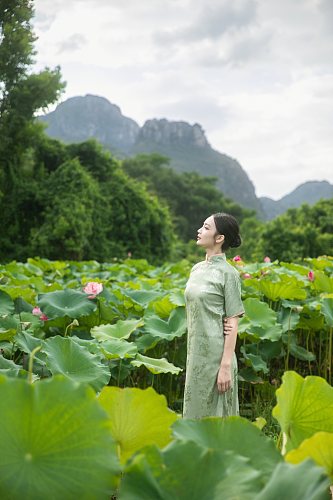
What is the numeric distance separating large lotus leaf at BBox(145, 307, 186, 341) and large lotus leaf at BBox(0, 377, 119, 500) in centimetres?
231

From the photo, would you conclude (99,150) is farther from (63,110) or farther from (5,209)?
(63,110)

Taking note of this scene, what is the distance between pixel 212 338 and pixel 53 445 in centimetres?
159

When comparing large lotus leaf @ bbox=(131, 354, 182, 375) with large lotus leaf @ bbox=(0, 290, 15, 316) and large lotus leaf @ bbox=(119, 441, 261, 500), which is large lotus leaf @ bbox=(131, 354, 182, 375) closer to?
large lotus leaf @ bbox=(0, 290, 15, 316)

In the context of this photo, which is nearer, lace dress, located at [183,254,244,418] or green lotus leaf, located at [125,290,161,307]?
lace dress, located at [183,254,244,418]

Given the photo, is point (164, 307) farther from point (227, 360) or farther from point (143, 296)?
point (227, 360)

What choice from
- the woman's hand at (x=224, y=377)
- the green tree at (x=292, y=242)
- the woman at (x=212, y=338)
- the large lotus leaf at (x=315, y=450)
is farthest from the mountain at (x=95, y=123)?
the large lotus leaf at (x=315, y=450)

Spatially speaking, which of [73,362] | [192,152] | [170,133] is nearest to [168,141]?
[170,133]

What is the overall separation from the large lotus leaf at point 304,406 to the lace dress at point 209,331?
1248 mm

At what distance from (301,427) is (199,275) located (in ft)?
4.53

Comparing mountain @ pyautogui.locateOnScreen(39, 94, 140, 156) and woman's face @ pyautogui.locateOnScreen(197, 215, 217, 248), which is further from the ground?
mountain @ pyautogui.locateOnScreen(39, 94, 140, 156)

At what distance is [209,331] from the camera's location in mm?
2195

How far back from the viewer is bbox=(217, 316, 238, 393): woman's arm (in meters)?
2.17

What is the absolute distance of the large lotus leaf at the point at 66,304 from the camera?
9.85ft

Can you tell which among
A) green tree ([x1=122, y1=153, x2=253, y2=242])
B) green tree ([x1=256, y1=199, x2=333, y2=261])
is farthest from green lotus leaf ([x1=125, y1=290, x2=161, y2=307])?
green tree ([x1=122, y1=153, x2=253, y2=242])
